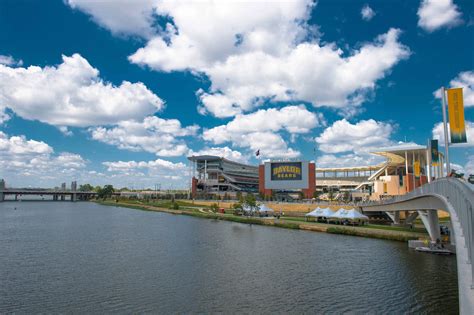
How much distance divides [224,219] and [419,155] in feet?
237

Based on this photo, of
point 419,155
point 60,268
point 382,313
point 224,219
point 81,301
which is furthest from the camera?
point 419,155

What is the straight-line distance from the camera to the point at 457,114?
27.8m

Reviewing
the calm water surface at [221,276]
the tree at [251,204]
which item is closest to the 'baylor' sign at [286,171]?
the tree at [251,204]

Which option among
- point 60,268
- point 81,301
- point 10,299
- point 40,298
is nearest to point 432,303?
point 81,301

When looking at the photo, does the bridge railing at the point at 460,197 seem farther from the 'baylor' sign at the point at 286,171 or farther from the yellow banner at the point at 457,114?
the 'baylor' sign at the point at 286,171

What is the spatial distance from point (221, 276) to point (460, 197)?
2322cm

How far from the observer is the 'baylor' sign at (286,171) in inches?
5886

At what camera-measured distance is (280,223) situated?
7994 cm

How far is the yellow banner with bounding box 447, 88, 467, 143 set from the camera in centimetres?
2783

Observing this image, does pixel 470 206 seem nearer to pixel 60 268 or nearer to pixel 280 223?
pixel 60 268

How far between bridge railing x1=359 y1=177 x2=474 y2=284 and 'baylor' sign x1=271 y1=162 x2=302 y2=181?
91614mm

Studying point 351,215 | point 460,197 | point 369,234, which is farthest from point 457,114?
point 351,215

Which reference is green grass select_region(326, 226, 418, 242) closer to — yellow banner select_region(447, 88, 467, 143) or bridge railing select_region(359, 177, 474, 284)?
bridge railing select_region(359, 177, 474, 284)

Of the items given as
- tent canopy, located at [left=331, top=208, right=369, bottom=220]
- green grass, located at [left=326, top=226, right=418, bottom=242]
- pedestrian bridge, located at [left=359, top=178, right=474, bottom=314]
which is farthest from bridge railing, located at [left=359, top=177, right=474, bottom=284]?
tent canopy, located at [left=331, top=208, right=369, bottom=220]
